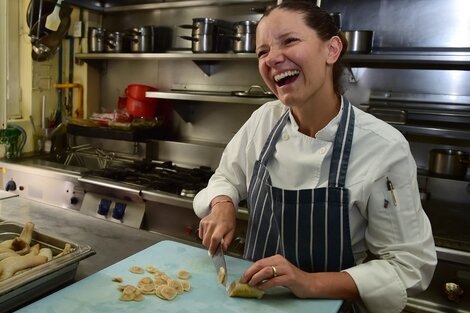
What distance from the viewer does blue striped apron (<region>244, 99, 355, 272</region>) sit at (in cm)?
112

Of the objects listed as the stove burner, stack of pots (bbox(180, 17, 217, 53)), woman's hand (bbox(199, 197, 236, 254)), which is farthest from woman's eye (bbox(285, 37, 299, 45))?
stack of pots (bbox(180, 17, 217, 53))

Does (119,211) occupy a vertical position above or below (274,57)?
below

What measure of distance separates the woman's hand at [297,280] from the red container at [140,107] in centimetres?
231

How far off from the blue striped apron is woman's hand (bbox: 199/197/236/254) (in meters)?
0.11

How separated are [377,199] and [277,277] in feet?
1.06

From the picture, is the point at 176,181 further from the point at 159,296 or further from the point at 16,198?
the point at 159,296

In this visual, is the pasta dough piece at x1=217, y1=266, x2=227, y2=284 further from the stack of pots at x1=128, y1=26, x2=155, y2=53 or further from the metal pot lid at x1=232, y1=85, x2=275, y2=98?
the stack of pots at x1=128, y1=26, x2=155, y2=53

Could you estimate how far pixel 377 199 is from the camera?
41.8 inches

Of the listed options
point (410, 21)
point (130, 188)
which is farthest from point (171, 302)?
point (410, 21)

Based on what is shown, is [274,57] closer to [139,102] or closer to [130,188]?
[130,188]

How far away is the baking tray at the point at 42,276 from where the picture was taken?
891 mm

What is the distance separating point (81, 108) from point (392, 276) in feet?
9.94

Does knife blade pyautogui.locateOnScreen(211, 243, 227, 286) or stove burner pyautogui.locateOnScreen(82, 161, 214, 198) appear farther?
stove burner pyautogui.locateOnScreen(82, 161, 214, 198)

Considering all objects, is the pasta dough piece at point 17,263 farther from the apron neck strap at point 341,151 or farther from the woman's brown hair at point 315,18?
the woman's brown hair at point 315,18
